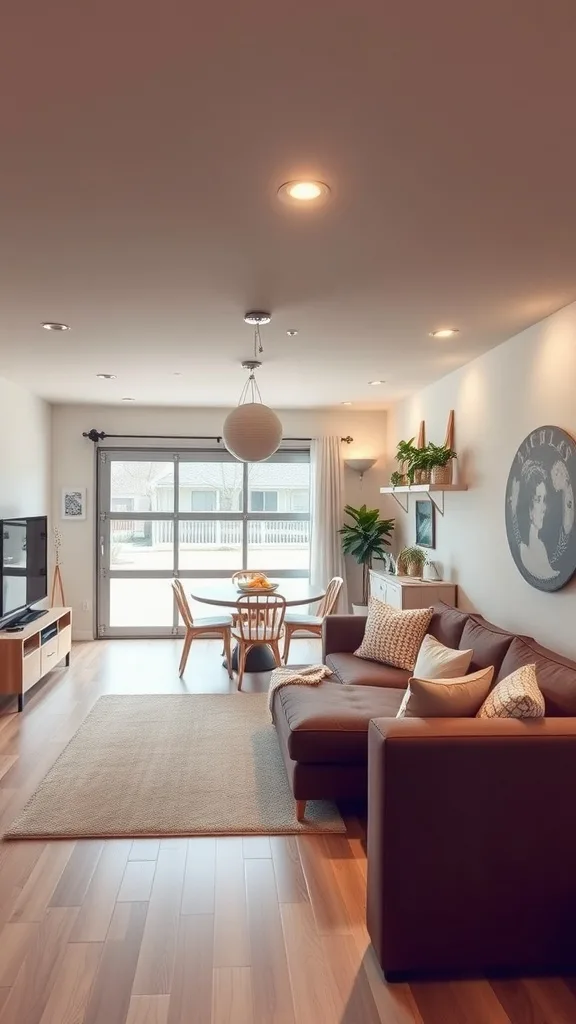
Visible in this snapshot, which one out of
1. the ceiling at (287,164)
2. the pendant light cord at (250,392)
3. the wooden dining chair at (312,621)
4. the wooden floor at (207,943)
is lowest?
the wooden floor at (207,943)

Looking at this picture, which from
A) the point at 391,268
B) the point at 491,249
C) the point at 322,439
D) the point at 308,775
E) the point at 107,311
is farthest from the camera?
the point at 322,439

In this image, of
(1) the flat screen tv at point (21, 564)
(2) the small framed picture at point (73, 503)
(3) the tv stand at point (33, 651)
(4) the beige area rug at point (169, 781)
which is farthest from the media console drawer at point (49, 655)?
(2) the small framed picture at point (73, 503)

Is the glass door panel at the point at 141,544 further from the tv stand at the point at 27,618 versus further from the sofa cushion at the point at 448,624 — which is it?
the sofa cushion at the point at 448,624

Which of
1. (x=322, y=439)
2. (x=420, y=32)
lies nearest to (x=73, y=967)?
(x=420, y=32)

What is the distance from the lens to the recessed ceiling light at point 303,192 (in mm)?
2027

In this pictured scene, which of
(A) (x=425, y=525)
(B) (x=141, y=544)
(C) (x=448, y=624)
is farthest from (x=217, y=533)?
(C) (x=448, y=624)

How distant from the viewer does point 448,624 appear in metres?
3.87

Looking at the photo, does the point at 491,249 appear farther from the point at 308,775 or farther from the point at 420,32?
the point at 308,775

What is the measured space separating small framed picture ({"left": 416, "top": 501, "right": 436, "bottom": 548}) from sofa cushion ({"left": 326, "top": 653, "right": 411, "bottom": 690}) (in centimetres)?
151

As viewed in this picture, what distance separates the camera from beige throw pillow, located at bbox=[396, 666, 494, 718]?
232 centimetres

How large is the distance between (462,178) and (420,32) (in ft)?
2.16

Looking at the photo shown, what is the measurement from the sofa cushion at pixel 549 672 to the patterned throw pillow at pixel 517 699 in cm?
7

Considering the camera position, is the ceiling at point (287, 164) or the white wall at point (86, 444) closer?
the ceiling at point (287, 164)

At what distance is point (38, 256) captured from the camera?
8.64 feet
